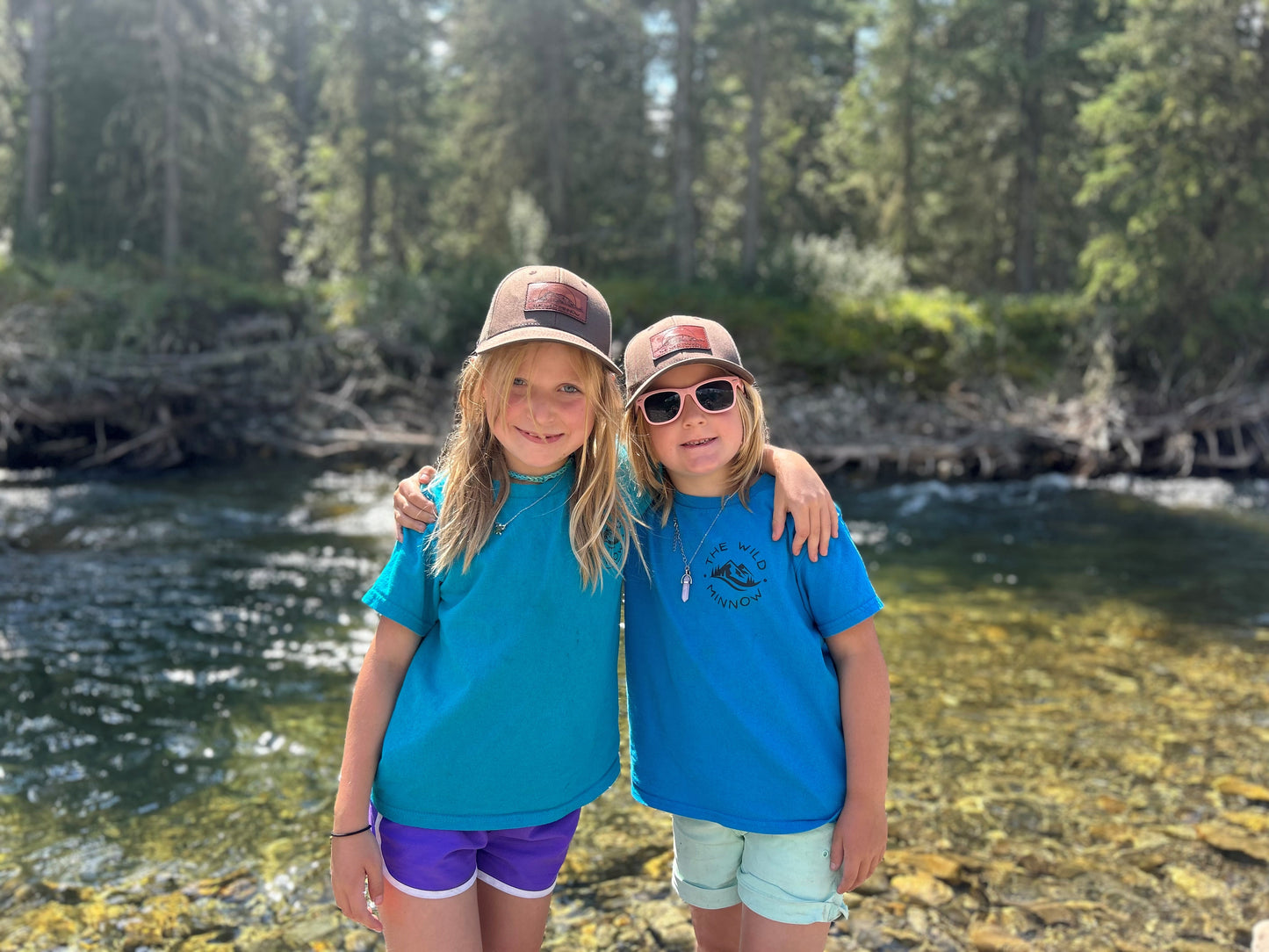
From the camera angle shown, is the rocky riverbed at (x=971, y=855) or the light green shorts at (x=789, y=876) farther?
the rocky riverbed at (x=971, y=855)

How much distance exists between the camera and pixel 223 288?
19.0 metres

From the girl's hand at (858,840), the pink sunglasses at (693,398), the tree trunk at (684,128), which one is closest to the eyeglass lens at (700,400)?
the pink sunglasses at (693,398)

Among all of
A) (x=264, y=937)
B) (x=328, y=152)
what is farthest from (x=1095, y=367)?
(x=328, y=152)

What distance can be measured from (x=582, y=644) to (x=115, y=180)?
25.2 meters

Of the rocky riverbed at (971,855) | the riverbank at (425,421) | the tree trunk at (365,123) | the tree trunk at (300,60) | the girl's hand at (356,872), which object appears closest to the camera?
the girl's hand at (356,872)

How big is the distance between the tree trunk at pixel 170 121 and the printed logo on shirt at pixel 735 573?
67.1 feet

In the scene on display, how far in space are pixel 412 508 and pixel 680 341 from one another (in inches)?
28.9

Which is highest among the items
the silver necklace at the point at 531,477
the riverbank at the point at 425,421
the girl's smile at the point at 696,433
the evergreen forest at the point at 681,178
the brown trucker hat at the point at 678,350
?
the evergreen forest at the point at 681,178

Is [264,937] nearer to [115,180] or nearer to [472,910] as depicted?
[472,910]

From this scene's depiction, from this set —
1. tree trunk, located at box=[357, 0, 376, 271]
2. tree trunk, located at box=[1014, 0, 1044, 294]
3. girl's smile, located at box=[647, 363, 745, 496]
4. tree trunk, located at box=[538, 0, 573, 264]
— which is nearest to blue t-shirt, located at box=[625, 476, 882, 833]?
girl's smile, located at box=[647, 363, 745, 496]

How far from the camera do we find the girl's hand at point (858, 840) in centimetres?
205

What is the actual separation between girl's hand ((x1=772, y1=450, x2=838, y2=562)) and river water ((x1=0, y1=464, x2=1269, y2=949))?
1942 millimetres

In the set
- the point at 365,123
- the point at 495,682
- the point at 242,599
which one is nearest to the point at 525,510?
the point at 495,682

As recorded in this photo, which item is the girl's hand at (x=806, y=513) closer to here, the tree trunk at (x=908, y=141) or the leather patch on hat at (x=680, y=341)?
the leather patch on hat at (x=680, y=341)
